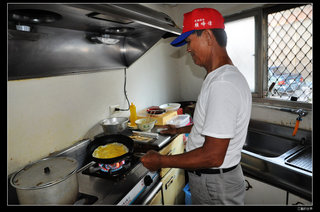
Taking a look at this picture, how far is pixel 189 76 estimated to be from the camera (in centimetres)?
279

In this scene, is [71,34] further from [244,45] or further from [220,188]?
[244,45]

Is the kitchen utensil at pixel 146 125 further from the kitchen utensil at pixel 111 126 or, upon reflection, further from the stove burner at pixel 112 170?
the stove burner at pixel 112 170

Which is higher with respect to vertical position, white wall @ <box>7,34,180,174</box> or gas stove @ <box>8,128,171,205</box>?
white wall @ <box>7,34,180,174</box>

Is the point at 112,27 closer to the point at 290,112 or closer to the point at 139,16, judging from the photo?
the point at 139,16

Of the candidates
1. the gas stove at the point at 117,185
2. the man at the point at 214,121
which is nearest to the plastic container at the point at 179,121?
the gas stove at the point at 117,185

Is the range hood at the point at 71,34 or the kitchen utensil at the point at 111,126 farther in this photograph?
the kitchen utensil at the point at 111,126

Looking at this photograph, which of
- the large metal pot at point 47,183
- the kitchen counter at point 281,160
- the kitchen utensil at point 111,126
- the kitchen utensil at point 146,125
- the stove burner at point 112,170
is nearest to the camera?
the large metal pot at point 47,183

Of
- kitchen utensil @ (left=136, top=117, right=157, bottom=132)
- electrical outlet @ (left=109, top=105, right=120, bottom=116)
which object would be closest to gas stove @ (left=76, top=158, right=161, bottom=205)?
kitchen utensil @ (left=136, top=117, right=157, bottom=132)

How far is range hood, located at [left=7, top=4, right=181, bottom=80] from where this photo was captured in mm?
846

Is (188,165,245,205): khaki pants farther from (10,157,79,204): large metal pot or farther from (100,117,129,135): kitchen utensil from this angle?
(100,117,129,135): kitchen utensil

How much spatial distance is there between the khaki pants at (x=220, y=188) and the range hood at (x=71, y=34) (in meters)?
0.89

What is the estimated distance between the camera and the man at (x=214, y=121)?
0.81m

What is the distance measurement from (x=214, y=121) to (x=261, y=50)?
64.0 inches

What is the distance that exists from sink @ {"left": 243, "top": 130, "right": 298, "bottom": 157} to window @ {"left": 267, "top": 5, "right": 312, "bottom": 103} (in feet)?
1.46
